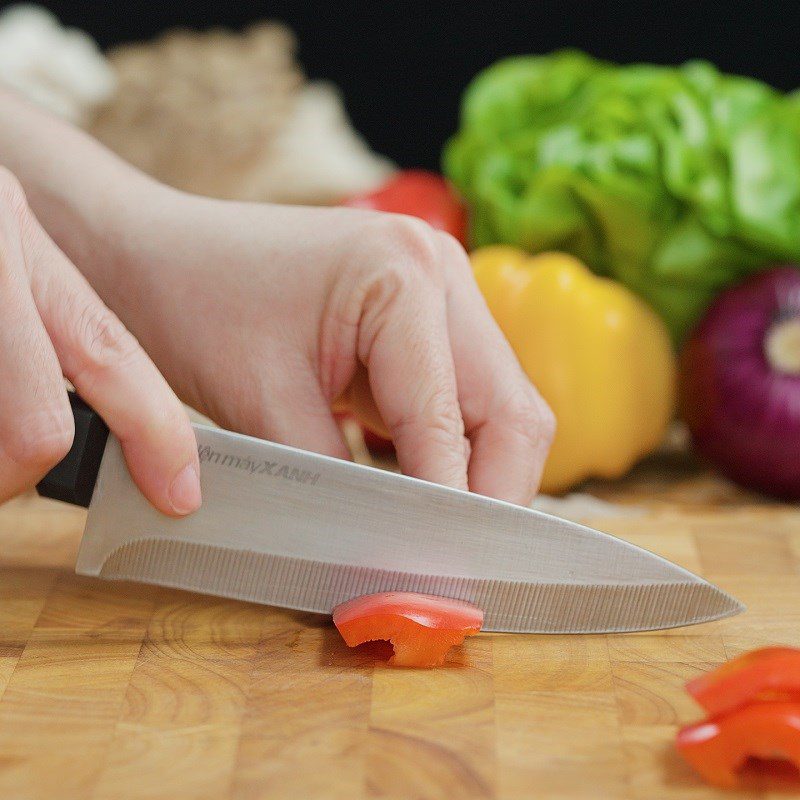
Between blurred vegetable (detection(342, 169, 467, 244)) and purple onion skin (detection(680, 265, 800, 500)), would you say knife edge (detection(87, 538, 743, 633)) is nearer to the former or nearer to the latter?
purple onion skin (detection(680, 265, 800, 500))

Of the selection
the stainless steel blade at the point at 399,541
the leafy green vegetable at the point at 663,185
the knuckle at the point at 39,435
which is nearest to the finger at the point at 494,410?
the stainless steel blade at the point at 399,541

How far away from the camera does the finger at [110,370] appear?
1.08 m

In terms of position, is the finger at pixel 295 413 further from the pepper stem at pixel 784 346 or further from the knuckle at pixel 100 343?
the pepper stem at pixel 784 346

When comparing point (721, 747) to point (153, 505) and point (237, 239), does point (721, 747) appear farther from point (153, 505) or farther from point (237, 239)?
point (237, 239)

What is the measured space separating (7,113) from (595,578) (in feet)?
2.99

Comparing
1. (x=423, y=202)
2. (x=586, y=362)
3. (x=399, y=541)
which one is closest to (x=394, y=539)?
(x=399, y=541)

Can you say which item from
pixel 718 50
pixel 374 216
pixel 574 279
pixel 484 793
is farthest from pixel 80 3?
pixel 484 793

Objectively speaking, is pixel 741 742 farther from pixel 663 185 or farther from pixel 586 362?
pixel 663 185

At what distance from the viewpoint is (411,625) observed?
111 cm

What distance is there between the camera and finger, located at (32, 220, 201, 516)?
1083 millimetres

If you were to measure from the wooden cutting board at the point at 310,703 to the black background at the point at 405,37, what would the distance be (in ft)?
6.65

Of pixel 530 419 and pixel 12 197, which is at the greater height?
pixel 12 197

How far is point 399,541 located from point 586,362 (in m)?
0.70

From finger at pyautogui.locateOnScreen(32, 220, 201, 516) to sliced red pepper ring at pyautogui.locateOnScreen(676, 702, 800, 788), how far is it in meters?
0.53
